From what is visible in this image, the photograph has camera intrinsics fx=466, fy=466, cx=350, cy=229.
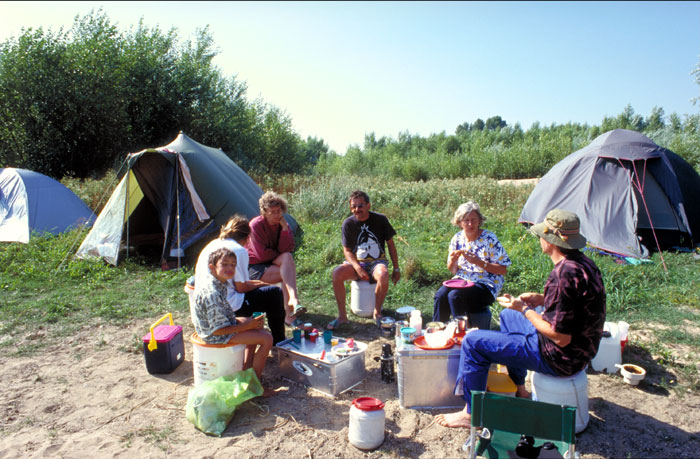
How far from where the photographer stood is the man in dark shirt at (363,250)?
15.8ft

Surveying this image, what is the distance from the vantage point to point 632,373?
11.3ft

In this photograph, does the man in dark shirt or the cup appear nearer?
the cup

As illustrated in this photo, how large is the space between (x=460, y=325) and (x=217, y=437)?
6.05 ft

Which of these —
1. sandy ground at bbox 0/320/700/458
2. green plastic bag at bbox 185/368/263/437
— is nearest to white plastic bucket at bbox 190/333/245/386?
green plastic bag at bbox 185/368/263/437

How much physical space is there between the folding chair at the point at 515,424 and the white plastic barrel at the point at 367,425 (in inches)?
24.7

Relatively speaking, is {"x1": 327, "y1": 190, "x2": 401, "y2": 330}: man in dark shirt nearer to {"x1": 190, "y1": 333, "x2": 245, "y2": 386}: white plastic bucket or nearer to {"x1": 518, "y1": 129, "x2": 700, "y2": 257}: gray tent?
{"x1": 190, "y1": 333, "x2": 245, "y2": 386}: white plastic bucket

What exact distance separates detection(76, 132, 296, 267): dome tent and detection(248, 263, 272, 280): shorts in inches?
99.4

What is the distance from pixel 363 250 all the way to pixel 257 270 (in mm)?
1132

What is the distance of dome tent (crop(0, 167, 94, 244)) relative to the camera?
28.2 feet

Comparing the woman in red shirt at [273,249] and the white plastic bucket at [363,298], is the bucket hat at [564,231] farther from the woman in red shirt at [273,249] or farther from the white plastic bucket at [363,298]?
the woman in red shirt at [273,249]

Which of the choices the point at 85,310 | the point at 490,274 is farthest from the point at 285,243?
the point at 85,310

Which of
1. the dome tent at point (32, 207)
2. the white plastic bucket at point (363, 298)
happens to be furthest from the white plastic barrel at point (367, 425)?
the dome tent at point (32, 207)

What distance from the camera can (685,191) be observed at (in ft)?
25.2

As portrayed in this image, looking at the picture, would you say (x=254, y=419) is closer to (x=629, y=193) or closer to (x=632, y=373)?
(x=632, y=373)
